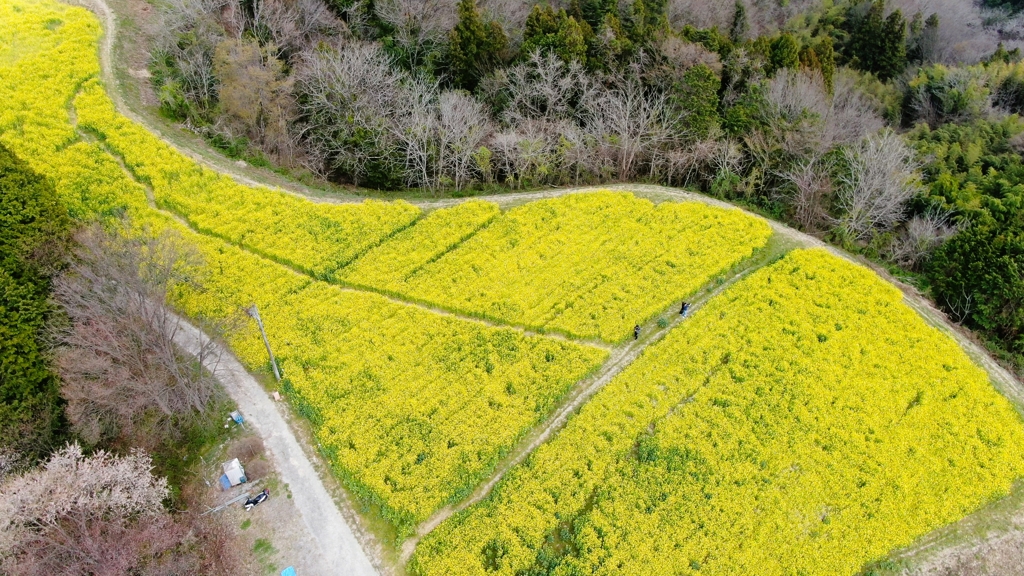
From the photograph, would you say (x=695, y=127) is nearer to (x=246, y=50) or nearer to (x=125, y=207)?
(x=246, y=50)

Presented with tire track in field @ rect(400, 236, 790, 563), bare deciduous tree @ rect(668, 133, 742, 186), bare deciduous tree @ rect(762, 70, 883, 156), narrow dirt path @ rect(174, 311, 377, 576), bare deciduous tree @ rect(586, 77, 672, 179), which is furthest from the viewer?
bare deciduous tree @ rect(586, 77, 672, 179)

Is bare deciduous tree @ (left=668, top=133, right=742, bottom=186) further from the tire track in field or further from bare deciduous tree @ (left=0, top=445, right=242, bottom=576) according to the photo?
bare deciduous tree @ (left=0, top=445, right=242, bottom=576)

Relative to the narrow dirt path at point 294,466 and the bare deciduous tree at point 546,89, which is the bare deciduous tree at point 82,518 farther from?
the bare deciduous tree at point 546,89

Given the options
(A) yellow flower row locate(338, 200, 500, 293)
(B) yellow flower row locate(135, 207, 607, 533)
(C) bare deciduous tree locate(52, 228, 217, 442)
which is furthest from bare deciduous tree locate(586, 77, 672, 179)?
(C) bare deciduous tree locate(52, 228, 217, 442)

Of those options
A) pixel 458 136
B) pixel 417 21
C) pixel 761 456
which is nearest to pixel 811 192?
pixel 761 456

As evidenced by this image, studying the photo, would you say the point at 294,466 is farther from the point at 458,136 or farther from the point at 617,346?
the point at 458,136
